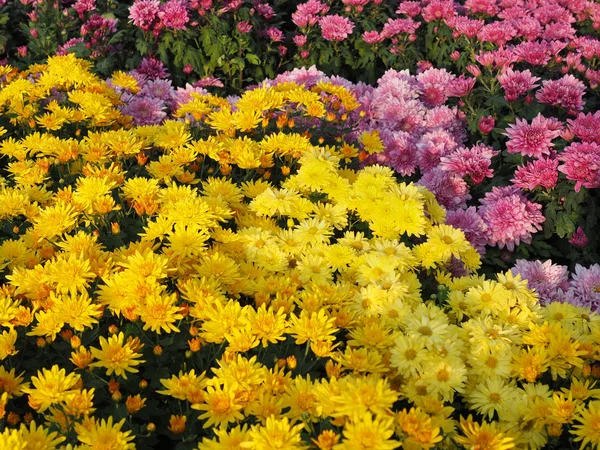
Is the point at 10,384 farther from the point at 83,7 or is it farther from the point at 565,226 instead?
the point at 83,7

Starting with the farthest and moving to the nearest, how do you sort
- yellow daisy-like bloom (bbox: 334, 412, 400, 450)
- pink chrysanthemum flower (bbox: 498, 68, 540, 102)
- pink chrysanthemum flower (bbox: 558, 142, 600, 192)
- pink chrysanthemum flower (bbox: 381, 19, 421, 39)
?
pink chrysanthemum flower (bbox: 381, 19, 421, 39) → pink chrysanthemum flower (bbox: 498, 68, 540, 102) → pink chrysanthemum flower (bbox: 558, 142, 600, 192) → yellow daisy-like bloom (bbox: 334, 412, 400, 450)

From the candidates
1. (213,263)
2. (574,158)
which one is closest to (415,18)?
(574,158)

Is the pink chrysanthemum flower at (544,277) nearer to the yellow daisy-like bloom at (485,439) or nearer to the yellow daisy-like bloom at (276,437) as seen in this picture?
the yellow daisy-like bloom at (485,439)

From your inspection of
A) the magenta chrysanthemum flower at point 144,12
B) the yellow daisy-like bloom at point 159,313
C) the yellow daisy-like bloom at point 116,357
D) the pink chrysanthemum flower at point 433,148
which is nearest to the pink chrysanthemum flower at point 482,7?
the pink chrysanthemum flower at point 433,148

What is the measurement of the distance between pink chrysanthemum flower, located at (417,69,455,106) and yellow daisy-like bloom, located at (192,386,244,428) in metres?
3.23

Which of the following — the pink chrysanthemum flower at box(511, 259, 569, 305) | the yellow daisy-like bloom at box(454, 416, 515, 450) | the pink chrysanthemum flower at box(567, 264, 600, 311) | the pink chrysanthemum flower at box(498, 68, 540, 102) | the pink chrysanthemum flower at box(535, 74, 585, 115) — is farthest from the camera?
the pink chrysanthemum flower at box(498, 68, 540, 102)

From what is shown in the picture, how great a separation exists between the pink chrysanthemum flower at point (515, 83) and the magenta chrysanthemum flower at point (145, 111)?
2.25 meters

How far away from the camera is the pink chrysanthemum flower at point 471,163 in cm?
352

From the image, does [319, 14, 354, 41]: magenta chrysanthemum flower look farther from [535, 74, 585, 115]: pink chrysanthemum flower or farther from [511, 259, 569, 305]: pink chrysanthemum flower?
[511, 259, 569, 305]: pink chrysanthemum flower

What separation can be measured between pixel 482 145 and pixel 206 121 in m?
1.64

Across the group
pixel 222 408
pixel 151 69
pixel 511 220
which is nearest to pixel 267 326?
pixel 222 408

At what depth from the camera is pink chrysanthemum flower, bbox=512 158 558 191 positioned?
10.8ft

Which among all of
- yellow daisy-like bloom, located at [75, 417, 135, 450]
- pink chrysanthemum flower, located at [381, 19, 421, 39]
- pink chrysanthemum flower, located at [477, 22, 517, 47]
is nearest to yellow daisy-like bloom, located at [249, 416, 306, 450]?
yellow daisy-like bloom, located at [75, 417, 135, 450]

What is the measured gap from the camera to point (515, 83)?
12.5 feet
